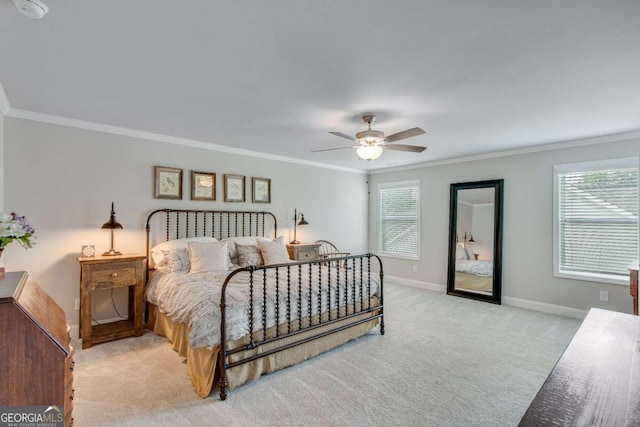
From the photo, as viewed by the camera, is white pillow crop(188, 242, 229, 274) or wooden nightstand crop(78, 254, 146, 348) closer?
wooden nightstand crop(78, 254, 146, 348)

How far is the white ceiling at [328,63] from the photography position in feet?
5.37

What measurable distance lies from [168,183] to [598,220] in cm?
570

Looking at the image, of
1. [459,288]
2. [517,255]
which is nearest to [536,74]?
[517,255]

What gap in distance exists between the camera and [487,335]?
360 centimetres

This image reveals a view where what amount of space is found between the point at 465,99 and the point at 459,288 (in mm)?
3641

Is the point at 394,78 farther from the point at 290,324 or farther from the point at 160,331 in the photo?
the point at 160,331

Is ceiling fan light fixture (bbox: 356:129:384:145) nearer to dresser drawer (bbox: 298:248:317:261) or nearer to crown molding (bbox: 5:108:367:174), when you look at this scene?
crown molding (bbox: 5:108:367:174)

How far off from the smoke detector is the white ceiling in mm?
46

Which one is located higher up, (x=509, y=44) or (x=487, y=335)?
(x=509, y=44)

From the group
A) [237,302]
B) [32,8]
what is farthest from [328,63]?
[237,302]

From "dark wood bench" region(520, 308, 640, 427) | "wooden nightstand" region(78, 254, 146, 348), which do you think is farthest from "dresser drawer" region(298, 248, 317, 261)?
"dark wood bench" region(520, 308, 640, 427)

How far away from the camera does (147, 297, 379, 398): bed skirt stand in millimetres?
2395

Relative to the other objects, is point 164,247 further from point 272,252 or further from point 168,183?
point 272,252

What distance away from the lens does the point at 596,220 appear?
410cm
